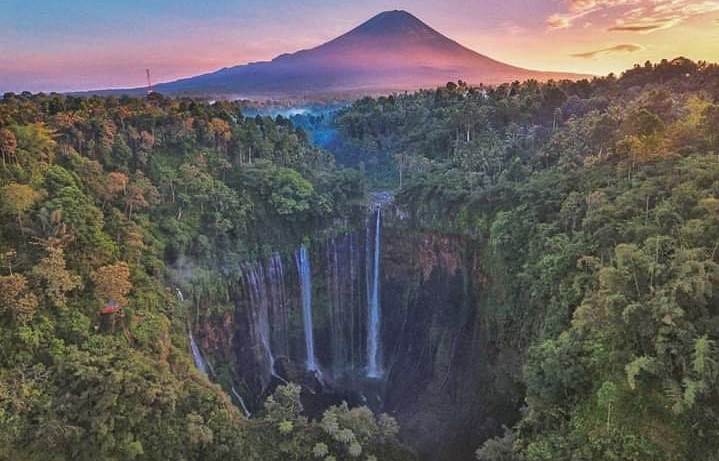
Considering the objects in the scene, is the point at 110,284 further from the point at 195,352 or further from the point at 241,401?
the point at 241,401

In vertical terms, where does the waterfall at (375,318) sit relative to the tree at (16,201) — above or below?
below

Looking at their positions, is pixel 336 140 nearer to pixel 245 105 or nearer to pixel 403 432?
pixel 245 105

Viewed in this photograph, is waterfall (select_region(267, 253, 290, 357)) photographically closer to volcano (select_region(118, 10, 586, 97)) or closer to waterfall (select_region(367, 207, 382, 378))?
waterfall (select_region(367, 207, 382, 378))

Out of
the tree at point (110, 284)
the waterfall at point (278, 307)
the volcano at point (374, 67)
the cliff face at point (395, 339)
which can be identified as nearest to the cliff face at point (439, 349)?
the cliff face at point (395, 339)

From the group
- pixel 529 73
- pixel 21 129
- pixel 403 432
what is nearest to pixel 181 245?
pixel 21 129

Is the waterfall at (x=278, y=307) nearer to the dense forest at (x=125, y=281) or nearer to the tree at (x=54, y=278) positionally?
the dense forest at (x=125, y=281)

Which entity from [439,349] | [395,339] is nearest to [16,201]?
[395,339]

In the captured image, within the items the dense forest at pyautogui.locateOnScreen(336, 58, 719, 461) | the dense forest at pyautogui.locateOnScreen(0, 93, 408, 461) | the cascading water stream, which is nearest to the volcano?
the dense forest at pyautogui.locateOnScreen(336, 58, 719, 461)
